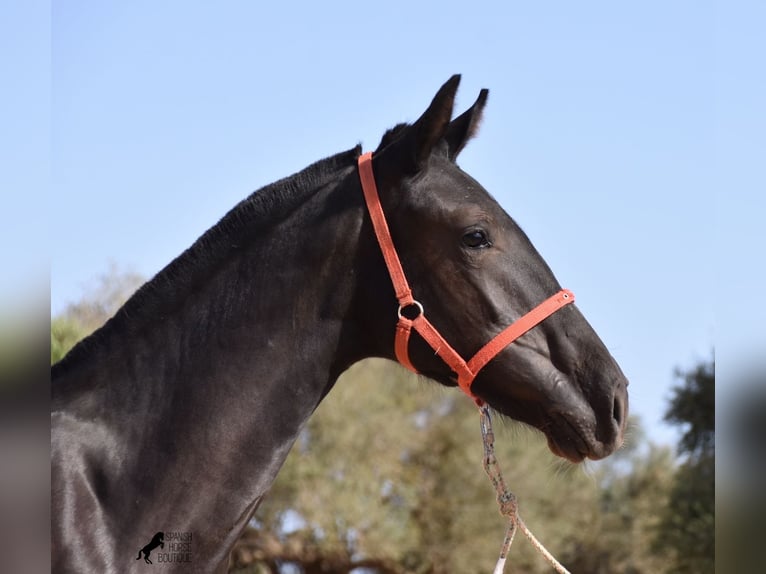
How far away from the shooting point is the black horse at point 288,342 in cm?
324

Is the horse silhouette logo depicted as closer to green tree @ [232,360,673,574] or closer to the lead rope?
the lead rope

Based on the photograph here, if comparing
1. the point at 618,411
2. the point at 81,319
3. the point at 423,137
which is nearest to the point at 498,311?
the point at 618,411

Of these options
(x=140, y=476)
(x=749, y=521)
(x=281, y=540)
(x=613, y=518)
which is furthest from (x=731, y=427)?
(x=613, y=518)

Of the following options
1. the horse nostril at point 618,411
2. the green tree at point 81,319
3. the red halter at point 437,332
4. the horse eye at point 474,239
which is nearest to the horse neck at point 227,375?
the red halter at point 437,332

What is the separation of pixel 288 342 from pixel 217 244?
1.68ft

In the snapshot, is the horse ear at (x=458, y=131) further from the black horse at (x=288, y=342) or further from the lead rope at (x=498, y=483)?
the lead rope at (x=498, y=483)

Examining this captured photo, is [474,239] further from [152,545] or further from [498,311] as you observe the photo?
[152,545]

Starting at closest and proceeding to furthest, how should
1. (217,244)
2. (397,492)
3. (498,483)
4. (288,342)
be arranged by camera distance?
(288,342) → (217,244) → (498,483) → (397,492)

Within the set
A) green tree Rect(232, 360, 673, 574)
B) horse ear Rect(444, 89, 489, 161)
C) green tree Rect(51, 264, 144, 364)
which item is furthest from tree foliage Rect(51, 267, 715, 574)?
horse ear Rect(444, 89, 489, 161)

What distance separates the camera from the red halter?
349 cm

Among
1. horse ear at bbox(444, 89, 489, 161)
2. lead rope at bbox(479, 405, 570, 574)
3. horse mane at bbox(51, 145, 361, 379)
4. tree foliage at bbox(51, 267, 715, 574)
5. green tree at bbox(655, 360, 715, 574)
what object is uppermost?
tree foliage at bbox(51, 267, 715, 574)

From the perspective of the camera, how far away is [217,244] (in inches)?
143

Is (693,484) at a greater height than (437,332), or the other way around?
(693,484)

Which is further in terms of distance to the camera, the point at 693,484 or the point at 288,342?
the point at 693,484
